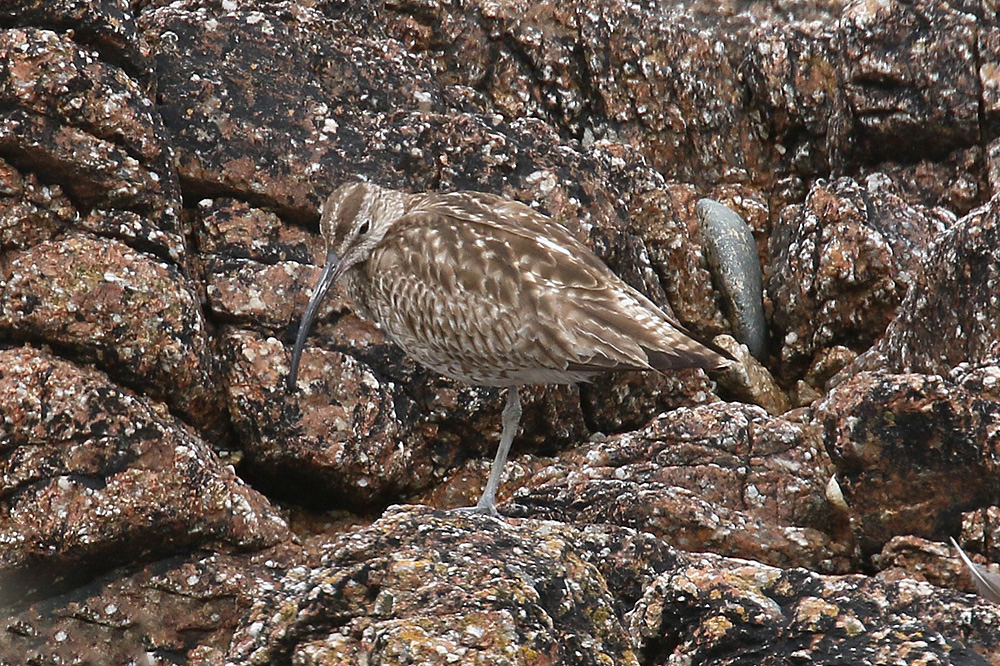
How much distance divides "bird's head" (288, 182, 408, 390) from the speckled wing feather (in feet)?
0.46

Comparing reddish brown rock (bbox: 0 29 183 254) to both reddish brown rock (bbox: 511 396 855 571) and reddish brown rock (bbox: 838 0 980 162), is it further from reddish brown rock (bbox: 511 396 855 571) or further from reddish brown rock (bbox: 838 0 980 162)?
reddish brown rock (bbox: 838 0 980 162)

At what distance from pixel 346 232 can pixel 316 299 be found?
0.47m

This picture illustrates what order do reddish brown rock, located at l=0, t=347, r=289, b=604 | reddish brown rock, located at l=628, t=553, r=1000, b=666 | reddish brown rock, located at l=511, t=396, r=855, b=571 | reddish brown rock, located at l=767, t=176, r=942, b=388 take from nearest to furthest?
reddish brown rock, located at l=628, t=553, r=1000, b=666
reddish brown rock, located at l=0, t=347, r=289, b=604
reddish brown rock, located at l=511, t=396, r=855, b=571
reddish brown rock, located at l=767, t=176, r=942, b=388

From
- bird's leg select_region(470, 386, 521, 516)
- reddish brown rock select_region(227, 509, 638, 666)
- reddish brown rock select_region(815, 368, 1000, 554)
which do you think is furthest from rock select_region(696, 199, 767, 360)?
reddish brown rock select_region(227, 509, 638, 666)

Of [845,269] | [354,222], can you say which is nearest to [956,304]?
[845,269]

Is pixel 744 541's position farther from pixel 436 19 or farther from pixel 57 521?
pixel 436 19

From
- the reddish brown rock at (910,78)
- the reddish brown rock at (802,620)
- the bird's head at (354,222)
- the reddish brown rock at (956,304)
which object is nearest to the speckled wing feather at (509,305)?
the bird's head at (354,222)

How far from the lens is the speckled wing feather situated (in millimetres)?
6758

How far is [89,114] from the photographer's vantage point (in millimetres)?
7219

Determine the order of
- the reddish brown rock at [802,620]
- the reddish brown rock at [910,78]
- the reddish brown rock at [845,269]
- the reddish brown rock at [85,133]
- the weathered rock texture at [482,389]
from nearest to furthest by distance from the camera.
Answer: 1. the reddish brown rock at [802,620]
2. the weathered rock texture at [482,389]
3. the reddish brown rock at [85,133]
4. the reddish brown rock at [845,269]
5. the reddish brown rock at [910,78]

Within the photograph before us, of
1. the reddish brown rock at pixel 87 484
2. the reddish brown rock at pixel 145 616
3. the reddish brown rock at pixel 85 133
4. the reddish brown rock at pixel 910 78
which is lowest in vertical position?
the reddish brown rock at pixel 145 616

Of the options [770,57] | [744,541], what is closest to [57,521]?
[744,541]

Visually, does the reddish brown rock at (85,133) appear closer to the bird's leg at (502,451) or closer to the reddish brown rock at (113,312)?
the reddish brown rock at (113,312)

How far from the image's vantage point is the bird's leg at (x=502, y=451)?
6727 millimetres
